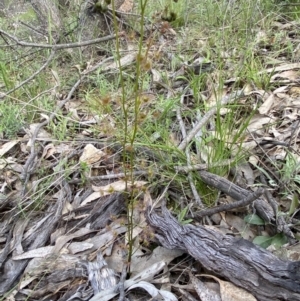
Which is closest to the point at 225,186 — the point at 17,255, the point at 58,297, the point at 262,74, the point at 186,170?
the point at 186,170

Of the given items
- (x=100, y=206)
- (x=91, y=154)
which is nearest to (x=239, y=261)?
(x=100, y=206)

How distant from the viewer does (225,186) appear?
1303mm

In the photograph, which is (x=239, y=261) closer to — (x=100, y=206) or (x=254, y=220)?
(x=254, y=220)

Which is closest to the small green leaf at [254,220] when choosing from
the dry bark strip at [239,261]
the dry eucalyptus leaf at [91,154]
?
the dry bark strip at [239,261]

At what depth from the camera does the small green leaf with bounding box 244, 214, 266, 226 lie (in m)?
1.22

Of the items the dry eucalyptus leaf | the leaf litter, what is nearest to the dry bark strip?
the leaf litter

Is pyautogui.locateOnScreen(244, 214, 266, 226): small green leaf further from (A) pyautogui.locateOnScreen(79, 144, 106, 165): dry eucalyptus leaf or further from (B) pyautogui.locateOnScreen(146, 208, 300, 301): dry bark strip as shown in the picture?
(A) pyautogui.locateOnScreen(79, 144, 106, 165): dry eucalyptus leaf

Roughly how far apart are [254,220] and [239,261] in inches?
7.8

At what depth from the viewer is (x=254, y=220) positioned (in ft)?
4.03

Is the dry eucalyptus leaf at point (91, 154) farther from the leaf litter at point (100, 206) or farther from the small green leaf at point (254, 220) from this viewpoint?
the small green leaf at point (254, 220)

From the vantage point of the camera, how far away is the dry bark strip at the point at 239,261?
3.25 feet

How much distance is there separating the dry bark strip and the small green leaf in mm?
128

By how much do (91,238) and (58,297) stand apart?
219 mm

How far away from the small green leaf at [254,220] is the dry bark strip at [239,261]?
0.13 meters
